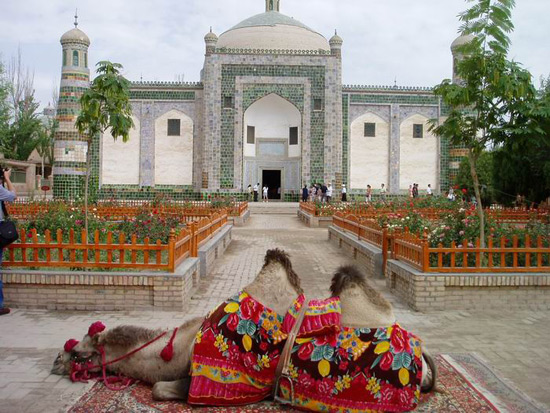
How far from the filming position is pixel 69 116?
23047 millimetres

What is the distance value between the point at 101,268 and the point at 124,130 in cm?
273

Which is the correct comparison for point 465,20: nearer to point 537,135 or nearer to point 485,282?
point 537,135

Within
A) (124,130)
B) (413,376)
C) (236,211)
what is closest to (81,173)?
(236,211)

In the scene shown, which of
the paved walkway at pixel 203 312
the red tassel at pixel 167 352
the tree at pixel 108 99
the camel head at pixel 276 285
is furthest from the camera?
the tree at pixel 108 99

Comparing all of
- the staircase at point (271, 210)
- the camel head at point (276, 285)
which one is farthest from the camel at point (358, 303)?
the staircase at point (271, 210)

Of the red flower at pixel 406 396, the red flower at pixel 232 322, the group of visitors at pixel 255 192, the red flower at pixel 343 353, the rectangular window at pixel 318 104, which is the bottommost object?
the red flower at pixel 406 396

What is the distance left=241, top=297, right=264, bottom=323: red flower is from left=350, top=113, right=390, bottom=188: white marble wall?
24.3m

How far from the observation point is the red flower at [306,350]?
2.86m

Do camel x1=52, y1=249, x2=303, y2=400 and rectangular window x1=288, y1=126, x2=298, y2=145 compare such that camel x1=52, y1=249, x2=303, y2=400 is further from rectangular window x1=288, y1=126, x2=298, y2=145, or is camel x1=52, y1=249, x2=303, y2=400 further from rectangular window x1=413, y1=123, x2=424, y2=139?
rectangular window x1=413, y1=123, x2=424, y2=139

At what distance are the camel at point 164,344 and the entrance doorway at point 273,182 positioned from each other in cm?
2433

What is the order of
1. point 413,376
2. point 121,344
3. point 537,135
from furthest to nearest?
point 537,135, point 121,344, point 413,376

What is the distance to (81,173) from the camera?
922 inches

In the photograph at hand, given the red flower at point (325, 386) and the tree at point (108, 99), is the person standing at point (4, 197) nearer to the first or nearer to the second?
the tree at point (108, 99)

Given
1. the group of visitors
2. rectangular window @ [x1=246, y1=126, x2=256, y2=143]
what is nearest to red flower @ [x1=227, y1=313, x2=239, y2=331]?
the group of visitors
